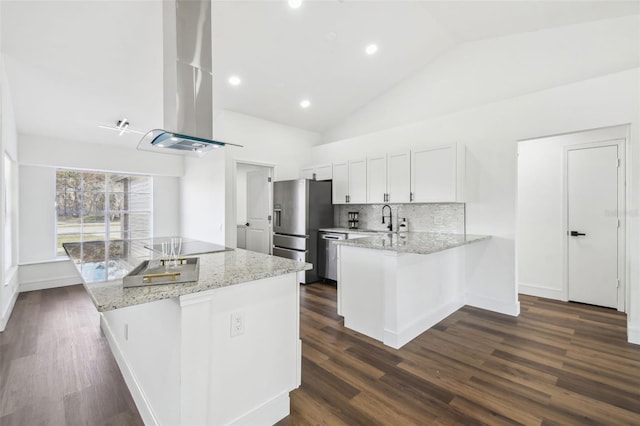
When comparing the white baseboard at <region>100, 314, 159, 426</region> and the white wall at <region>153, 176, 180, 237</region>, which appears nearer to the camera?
the white baseboard at <region>100, 314, 159, 426</region>

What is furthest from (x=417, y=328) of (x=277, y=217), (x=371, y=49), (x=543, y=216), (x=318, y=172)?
(x=371, y=49)

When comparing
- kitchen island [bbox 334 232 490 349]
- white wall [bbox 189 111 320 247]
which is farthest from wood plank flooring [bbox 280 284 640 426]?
white wall [bbox 189 111 320 247]

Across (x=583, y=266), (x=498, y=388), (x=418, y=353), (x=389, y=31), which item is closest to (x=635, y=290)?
(x=583, y=266)

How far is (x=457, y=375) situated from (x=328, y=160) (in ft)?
13.6

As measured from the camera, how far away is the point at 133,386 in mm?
1952

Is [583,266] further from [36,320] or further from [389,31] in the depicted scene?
[36,320]

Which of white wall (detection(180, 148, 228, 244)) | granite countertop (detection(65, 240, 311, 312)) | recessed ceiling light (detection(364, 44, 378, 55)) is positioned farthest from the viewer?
white wall (detection(180, 148, 228, 244))

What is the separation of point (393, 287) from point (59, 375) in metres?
2.87

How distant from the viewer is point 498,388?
6.72 feet

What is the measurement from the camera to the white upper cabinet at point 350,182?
15.2 feet

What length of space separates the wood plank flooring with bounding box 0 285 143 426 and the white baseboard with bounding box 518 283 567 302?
488cm

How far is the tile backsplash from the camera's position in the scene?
391 cm

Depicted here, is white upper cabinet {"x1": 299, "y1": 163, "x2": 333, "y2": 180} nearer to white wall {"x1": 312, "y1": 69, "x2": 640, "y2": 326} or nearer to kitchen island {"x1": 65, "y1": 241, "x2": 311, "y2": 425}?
white wall {"x1": 312, "y1": 69, "x2": 640, "y2": 326}

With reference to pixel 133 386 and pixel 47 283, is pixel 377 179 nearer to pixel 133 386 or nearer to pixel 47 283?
pixel 133 386
